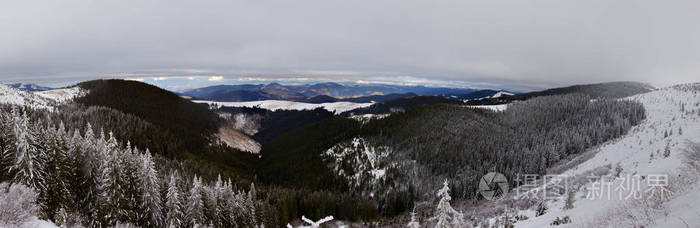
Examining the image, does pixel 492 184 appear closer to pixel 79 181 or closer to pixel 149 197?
pixel 149 197

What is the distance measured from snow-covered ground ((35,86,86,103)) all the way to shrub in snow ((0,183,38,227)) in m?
177

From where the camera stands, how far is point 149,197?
110 ft

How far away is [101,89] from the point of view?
585 ft

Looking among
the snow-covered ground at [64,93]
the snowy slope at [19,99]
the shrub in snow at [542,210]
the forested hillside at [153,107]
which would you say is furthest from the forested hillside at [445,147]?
the snow-covered ground at [64,93]

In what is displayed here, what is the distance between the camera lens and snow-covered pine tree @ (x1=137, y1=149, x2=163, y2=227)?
110 ft

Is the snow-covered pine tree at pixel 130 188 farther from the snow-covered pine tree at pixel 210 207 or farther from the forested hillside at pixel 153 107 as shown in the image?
the forested hillside at pixel 153 107

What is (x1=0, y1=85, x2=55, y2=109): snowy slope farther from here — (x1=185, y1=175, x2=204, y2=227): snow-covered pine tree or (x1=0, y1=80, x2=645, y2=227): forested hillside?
(x1=185, y1=175, x2=204, y2=227): snow-covered pine tree

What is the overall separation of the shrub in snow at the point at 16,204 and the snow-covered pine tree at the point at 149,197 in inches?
372

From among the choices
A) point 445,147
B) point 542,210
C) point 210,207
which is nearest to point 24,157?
point 210,207

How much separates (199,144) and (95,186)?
386 ft

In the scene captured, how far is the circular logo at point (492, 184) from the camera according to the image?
91125mm

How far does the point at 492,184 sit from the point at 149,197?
325ft

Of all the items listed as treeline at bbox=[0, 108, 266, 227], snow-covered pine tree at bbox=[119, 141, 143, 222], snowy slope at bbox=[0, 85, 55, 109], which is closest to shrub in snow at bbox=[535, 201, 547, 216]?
treeline at bbox=[0, 108, 266, 227]

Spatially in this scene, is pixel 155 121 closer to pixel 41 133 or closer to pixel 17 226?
pixel 41 133
